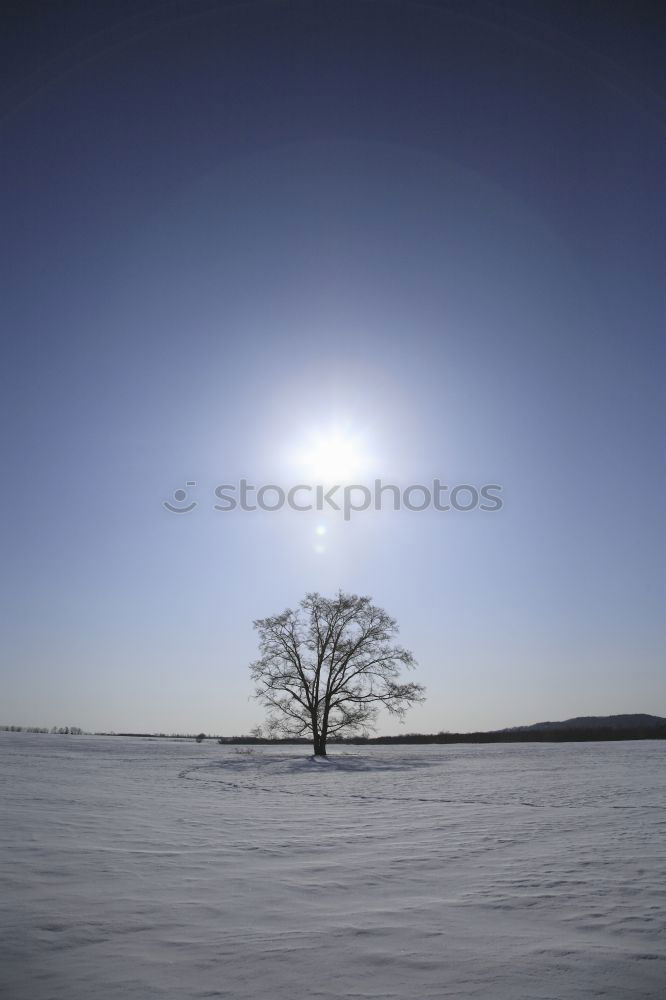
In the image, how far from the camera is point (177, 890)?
5.83 m

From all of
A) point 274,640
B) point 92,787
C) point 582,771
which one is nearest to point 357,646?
point 274,640

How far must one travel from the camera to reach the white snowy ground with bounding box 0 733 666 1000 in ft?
12.6

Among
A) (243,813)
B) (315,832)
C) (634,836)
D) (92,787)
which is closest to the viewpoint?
(634,836)

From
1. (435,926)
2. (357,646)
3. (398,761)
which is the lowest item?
(398,761)

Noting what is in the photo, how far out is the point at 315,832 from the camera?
9.08 meters

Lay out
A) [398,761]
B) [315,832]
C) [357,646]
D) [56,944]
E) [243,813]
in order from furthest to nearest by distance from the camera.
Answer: [357,646] → [398,761] → [243,813] → [315,832] → [56,944]

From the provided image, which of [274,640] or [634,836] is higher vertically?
[274,640]

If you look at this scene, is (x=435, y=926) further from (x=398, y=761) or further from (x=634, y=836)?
(x=398, y=761)

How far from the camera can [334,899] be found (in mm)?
5520

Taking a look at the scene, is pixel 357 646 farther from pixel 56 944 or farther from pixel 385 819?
pixel 56 944

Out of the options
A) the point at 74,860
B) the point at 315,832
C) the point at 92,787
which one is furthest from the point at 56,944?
the point at 92,787

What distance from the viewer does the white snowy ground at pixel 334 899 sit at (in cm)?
383

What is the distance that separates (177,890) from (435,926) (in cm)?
265

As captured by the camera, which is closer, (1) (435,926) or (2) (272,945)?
(2) (272,945)
